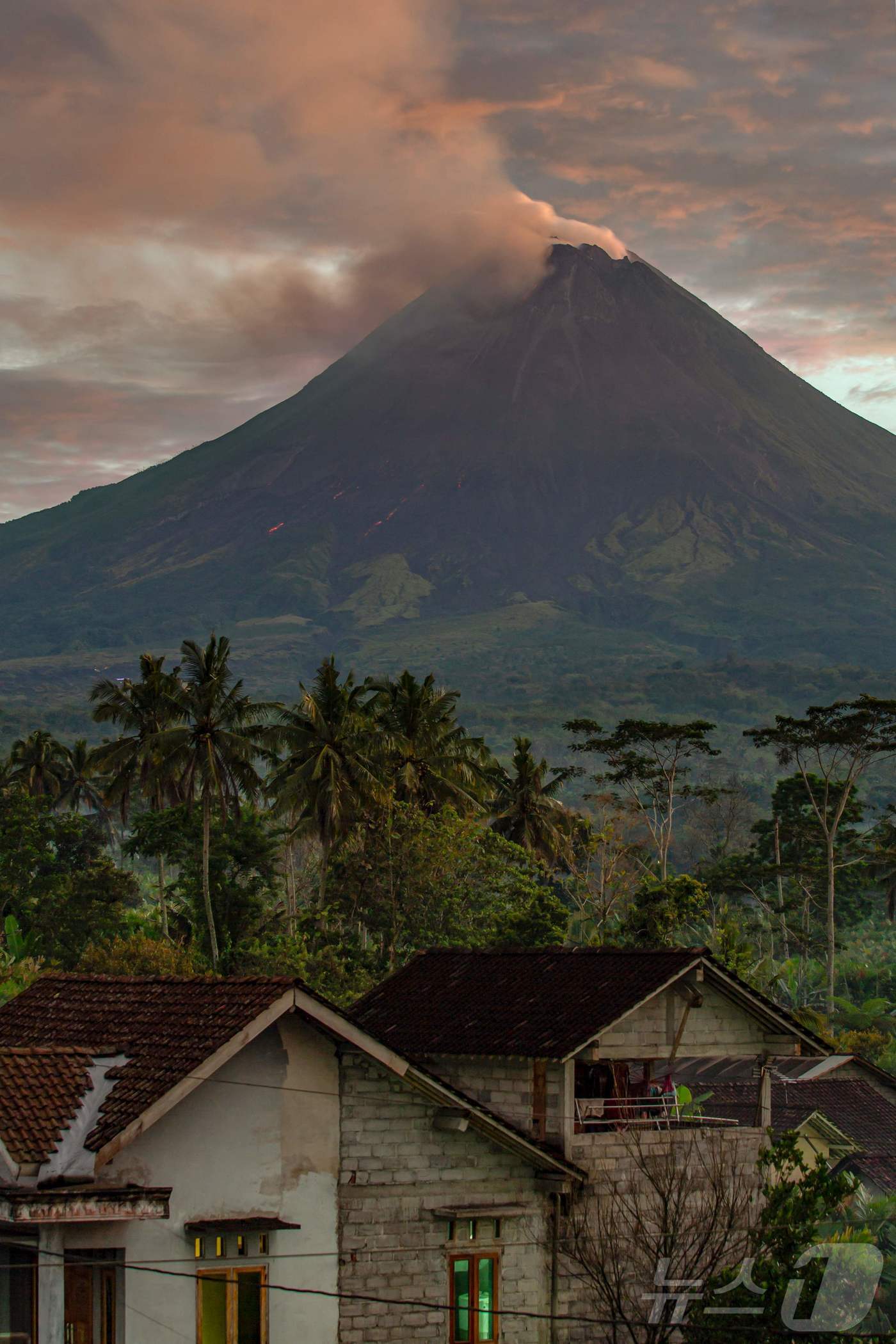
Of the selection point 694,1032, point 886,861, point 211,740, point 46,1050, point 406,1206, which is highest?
point 211,740

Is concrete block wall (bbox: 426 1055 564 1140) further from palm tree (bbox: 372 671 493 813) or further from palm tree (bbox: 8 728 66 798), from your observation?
palm tree (bbox: 8 728 66 798)

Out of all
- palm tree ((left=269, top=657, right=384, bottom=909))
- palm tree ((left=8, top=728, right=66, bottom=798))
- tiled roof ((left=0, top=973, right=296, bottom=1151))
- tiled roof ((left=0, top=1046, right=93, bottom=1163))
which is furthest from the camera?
palm tree ((left=8, top=728, right=66, bottom=798))

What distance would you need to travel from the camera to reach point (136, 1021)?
22.8 meters

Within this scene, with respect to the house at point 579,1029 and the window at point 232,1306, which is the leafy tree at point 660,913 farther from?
the window at point 232,1306

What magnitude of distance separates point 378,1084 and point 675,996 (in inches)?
185

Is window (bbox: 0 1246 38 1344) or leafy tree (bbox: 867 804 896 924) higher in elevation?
leafy tree (bbox: 867 804 896 924)

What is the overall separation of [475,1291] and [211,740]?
47.5m

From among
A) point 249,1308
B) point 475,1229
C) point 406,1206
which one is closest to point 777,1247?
point 475,1229

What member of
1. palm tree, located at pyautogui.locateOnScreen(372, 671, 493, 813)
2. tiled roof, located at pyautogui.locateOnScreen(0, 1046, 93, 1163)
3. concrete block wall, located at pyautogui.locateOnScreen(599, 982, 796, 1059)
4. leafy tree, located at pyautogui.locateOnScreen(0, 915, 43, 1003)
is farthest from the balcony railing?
palm tree, located at pyautogui.locateOnScreen(372, 671, 493, 813)

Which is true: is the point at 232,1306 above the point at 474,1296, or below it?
above

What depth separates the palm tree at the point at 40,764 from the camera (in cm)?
9425

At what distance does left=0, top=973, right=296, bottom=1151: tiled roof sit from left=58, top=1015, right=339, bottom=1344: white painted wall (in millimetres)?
450

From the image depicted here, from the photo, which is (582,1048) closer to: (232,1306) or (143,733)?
(232,1306)

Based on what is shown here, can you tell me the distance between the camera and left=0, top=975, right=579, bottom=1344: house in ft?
65.7
